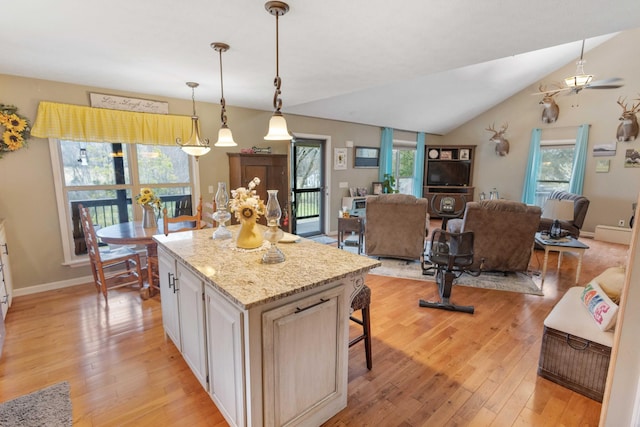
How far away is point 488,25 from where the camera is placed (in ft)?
6.65

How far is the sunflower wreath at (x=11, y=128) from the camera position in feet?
10.1

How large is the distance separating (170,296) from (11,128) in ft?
8.75

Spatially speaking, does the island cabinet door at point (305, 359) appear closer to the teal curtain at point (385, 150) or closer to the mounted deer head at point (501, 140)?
the teal curtain at point (385, 150)

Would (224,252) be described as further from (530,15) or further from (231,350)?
(530,15)

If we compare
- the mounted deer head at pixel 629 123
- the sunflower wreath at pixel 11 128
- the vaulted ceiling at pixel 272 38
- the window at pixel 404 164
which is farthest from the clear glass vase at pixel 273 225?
the mounted deer head at pixel 629 123

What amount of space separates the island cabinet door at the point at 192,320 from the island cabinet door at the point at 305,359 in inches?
21.7

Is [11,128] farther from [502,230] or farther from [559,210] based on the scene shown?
[559,210]

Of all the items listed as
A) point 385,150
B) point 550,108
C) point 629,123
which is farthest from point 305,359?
point 550,108

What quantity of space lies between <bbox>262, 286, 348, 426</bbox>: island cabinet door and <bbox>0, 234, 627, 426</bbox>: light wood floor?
221mm

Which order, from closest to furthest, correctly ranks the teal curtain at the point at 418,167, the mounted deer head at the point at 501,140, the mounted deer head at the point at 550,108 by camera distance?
the mounted deer head at the point at 550,108 < the mounted deer head at the point at 501,140 < the teal curtain at the point at 418,167

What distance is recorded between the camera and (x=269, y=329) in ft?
4.60

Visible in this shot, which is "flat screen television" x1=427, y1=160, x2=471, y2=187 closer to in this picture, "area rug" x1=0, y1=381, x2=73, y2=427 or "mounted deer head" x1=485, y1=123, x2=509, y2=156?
"mounted deer head" x1=485, y1=123, x2=509, y2=156

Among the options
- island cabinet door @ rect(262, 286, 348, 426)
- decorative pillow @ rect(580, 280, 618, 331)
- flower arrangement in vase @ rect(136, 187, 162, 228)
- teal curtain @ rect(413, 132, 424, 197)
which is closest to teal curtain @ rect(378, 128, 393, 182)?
teal curtain @ rect(413, 132, 424, 197)

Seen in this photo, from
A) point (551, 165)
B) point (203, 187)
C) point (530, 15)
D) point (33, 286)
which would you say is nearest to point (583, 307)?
point (530, 15)
